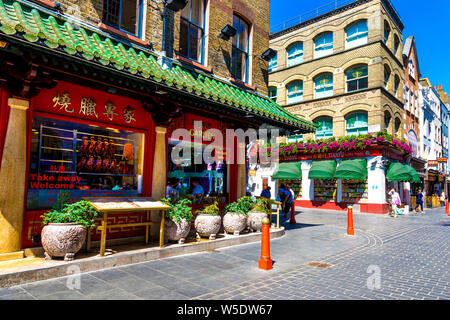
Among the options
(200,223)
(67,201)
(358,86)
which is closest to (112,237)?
(67,201)

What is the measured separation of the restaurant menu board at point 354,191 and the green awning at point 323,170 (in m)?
1.59

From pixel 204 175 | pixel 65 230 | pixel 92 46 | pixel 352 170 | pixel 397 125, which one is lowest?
pixel 65 230

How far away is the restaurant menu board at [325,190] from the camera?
2342 cm

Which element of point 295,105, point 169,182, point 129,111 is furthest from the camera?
point 295,105

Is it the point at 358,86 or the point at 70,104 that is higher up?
the point at 358,86

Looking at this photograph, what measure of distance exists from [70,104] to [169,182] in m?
4.16

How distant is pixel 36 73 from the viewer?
5527 mm

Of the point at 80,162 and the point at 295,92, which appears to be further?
the point at 295,92

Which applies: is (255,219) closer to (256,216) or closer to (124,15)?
(256,216)

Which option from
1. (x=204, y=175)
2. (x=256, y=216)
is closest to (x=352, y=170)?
(x=204, y=175)

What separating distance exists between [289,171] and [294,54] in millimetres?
11326

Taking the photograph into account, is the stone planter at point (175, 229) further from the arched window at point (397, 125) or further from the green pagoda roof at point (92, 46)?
the arched window at point (397, 125)

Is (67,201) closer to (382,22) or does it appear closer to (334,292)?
(334,292)

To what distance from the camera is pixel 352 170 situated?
818 inches
